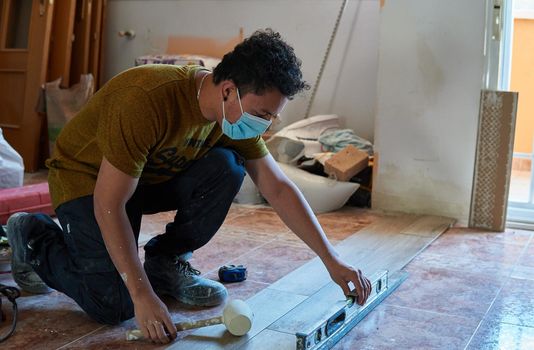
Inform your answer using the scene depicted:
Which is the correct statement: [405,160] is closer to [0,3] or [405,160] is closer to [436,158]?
[436,158]

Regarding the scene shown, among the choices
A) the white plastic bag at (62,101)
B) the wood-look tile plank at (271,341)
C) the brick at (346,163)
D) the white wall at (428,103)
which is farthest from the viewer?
the white plastic bag at (62,101)

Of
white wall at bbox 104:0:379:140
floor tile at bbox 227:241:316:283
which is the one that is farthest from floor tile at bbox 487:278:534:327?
white wall at bbox 104:0:379:140

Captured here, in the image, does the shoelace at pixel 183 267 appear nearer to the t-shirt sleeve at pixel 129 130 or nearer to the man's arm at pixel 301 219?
the man's arm at pixel 301 219

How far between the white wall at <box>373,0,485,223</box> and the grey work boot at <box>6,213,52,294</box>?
2.10m

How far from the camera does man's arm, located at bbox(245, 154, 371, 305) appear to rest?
6.28ft

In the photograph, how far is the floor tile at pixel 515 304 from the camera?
2.14 meters

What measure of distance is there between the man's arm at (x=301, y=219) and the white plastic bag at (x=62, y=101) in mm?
2925

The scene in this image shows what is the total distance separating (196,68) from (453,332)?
1097 millimetres

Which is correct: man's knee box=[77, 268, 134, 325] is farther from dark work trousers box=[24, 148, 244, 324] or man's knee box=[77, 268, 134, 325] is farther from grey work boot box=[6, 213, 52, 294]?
grey work boot box=[6, 213, 52, 294]

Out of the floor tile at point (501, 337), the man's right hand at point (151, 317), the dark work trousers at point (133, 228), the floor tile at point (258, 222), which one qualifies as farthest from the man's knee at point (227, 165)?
the floor tile at point (258, 222)

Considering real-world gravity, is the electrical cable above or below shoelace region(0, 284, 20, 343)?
above

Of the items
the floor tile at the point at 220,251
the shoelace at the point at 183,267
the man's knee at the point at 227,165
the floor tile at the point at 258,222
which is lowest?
the floor tile at the point at 220,251

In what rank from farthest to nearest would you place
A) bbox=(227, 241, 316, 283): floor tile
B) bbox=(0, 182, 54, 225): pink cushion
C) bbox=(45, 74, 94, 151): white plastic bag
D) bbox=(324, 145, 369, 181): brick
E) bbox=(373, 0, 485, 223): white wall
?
1. bbox=(45, 74, 94, 151): white plastic bag
2. bbox=(324, 145, 369, 181): brick
3. bbox=(373, 0, 485, 223): white wall
4. bbox=(0, 182, 54, 225): pink cushion
5. bbox=(227, 241, 316, 283): floor tile

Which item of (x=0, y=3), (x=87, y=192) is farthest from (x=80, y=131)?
(x=0, y=3)
